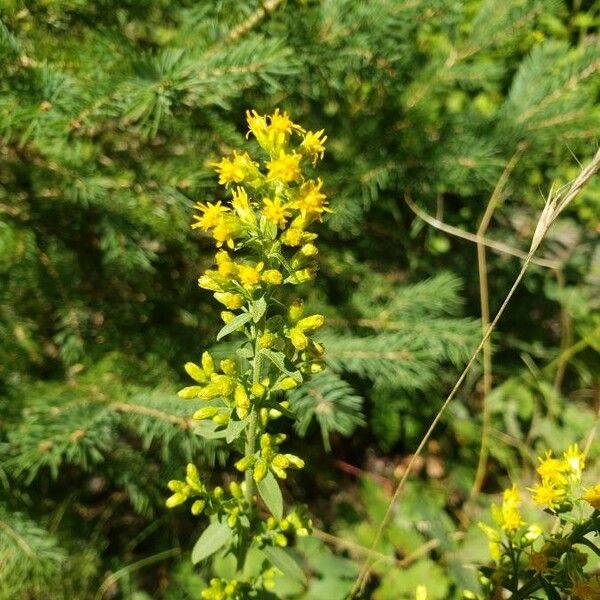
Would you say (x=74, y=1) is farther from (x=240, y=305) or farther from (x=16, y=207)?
(x=240, y=305)

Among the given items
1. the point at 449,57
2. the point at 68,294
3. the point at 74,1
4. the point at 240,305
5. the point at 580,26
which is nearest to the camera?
the point at 240,305

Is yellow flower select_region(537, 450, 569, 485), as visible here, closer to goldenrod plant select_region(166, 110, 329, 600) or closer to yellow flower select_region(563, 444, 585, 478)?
yellow flower select_region(563, 444, 585, 478)

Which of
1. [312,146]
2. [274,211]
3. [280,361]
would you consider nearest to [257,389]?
[280,361]

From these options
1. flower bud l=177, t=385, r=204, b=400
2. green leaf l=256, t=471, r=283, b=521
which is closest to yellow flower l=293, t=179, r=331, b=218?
flower bud l=177, t=385, r=204, b=400

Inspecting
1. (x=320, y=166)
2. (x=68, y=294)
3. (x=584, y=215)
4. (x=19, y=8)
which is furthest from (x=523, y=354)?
(x=19, y=8)

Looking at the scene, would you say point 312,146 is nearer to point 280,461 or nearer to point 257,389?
point 257,389
